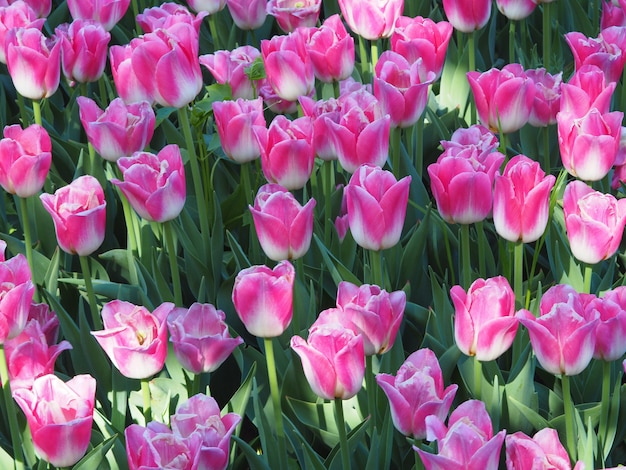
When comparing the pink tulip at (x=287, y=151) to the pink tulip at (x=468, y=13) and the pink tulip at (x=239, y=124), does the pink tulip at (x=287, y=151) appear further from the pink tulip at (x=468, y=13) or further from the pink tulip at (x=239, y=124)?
the pink tulip at (x=468, y=13)

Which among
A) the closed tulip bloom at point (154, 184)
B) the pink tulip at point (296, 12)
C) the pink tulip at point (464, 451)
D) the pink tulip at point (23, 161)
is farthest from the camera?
the pink tulip at point (296, 12)

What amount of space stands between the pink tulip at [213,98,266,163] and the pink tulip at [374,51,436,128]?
227 mm

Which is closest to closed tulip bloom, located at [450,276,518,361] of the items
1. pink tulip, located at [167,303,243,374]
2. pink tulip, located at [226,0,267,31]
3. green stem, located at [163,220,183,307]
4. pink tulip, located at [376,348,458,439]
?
pink tulip, located at [376,348,458,439]

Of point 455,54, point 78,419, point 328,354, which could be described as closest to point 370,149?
point 328,354

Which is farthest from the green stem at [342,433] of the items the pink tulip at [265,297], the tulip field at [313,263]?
the pink tulip at [265,297]

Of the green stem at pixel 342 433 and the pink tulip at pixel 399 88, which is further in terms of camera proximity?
the pink tulip at pixel 399 88

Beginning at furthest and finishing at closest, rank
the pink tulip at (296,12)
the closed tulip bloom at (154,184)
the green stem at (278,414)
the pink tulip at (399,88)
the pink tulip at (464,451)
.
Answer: the pink tulip at (296,12)
the pink tulip at (399,88)
the closed tulip bloom at (154,184)
the green stem at (278,414)
the pink tulip at (464,451)

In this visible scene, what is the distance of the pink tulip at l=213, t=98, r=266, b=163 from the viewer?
1.74 meters

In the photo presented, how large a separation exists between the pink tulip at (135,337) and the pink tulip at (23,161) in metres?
0.42

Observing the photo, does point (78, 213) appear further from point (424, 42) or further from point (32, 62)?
point (424, 42)

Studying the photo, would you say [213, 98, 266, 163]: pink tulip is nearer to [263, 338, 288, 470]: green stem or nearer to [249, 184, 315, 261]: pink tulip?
[249, 184, 315, 261]: pink tulip

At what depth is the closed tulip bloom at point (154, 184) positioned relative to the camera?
1547 mm

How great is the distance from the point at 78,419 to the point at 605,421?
723 mm

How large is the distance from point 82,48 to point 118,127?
39cm
